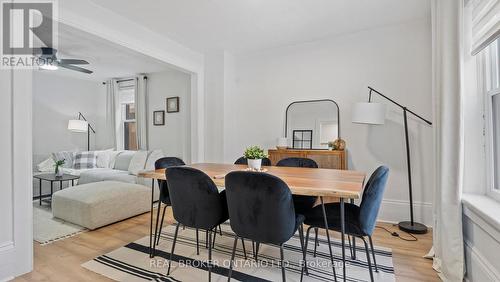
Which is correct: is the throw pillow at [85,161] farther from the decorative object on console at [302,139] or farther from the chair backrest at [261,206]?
the chair backrest at [261,206]

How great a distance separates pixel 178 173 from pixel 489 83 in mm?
2346

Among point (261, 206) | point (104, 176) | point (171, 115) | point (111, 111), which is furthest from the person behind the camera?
point (111, 111)

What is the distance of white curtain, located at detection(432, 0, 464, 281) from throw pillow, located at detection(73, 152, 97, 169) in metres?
5.70

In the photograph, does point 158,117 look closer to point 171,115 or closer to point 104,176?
point 171,115

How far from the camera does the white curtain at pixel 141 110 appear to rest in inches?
A: 215

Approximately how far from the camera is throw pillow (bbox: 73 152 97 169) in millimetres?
5043

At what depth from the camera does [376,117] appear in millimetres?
2965

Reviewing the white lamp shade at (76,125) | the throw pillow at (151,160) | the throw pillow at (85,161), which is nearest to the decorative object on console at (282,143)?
the throw pillow at (151,160)

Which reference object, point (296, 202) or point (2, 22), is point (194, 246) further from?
point (2, 22)

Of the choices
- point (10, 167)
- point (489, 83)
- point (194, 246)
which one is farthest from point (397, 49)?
point (10, 167)

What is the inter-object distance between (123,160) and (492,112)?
211 inches

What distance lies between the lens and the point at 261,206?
149cm

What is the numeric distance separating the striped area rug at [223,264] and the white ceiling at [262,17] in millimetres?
2549

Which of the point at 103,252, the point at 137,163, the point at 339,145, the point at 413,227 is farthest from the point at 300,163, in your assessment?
the point at 137,163
